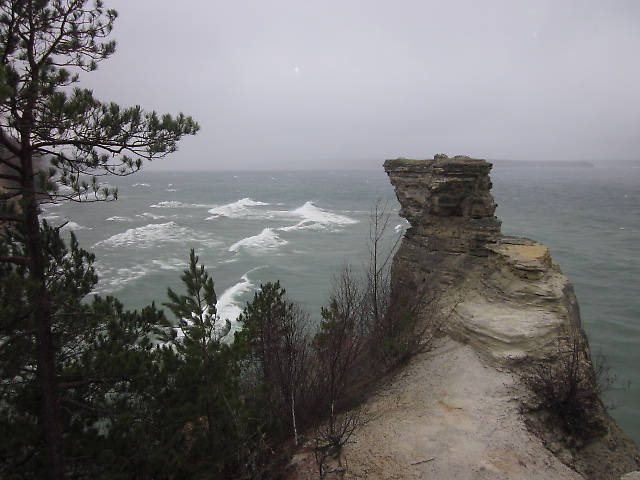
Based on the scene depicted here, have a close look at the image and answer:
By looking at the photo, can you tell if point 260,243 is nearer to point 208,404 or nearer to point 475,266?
point 475,266

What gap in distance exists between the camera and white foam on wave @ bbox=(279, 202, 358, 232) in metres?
59.3

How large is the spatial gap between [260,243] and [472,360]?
1453 inches

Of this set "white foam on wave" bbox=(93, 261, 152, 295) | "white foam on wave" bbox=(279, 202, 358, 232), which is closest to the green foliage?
"white foam on wave" bbox=(93, 261, 152, 295)

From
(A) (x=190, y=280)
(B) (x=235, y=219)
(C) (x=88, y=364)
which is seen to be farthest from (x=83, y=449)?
(B) (x=235, y=219)

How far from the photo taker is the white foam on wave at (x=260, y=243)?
4516 cm

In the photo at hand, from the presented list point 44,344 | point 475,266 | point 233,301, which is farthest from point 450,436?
point 233,301

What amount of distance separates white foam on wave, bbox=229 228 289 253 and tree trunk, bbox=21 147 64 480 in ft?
122

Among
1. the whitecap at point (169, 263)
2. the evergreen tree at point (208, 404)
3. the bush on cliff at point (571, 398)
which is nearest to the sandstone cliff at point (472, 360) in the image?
the bush on cliff at point (571, 398)

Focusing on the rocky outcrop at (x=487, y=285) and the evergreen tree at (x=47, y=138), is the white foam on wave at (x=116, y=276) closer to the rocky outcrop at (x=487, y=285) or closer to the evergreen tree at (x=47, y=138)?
the rocky outcrop at (x=487, y=285)

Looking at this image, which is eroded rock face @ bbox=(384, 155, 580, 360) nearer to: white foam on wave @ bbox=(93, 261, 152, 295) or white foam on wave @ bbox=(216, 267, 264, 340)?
white foam on wave @ bbox=(216, 267, 264, 340)

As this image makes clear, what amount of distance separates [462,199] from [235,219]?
5203cm

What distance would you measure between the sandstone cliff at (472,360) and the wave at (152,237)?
3518 cm

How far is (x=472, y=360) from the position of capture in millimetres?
12820

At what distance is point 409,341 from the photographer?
14656 millimetres
